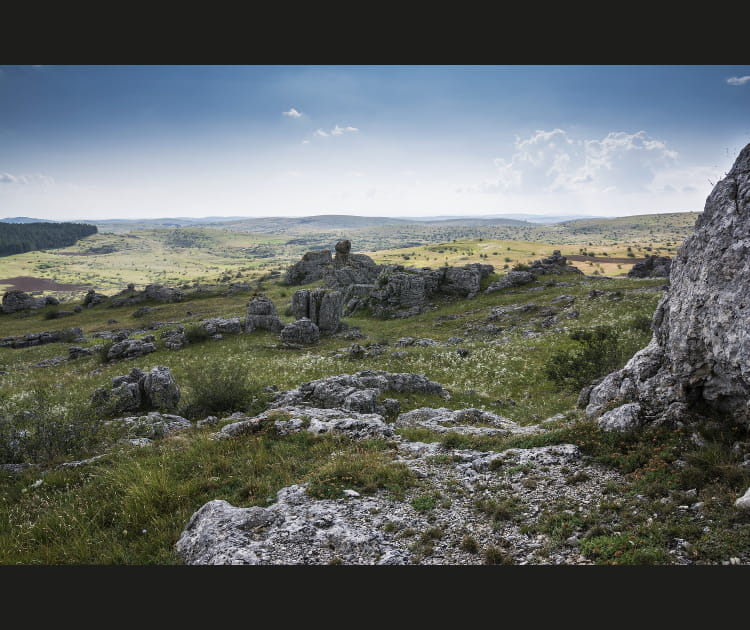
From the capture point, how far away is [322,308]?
46031 millimetres

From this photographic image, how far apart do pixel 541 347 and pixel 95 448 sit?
29.7 m

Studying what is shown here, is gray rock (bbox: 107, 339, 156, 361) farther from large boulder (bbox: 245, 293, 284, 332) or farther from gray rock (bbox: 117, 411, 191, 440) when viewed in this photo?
gray rock (bbox: 117, 411, 191, 440)

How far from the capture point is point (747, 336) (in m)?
8.05

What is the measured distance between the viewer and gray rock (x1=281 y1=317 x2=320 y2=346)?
40.9 metres

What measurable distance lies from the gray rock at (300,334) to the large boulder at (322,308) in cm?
386

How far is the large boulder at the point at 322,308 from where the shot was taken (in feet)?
151

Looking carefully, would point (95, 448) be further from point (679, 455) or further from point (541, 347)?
point (541, 347)

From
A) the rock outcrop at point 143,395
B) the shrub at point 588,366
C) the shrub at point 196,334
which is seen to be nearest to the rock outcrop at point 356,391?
the rock outcrop at point 143,395

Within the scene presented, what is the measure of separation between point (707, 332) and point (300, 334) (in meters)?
36.4

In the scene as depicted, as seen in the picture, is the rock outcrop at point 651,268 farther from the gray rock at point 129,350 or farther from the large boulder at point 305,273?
the gray rock at point 129,350

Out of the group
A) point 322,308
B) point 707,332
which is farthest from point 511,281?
point 707,332

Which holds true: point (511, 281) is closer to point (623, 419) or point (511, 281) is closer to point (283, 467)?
point (623, 419)

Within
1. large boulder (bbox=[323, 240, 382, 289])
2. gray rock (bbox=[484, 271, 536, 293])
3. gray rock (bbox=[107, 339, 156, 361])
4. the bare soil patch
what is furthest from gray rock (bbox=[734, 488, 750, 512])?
the bare soil patch

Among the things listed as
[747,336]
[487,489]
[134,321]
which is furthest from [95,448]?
[134,321]
